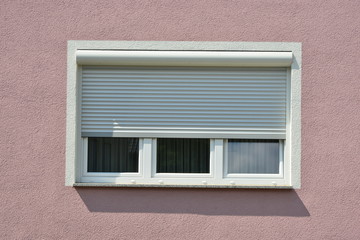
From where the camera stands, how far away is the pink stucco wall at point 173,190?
5.65 meters

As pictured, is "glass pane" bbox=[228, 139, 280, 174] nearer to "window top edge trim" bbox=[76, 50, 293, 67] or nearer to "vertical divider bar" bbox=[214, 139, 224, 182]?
"vertical divider bar" bbox=[214, 139, 224, 182]

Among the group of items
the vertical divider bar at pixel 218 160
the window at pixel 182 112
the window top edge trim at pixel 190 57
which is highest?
the window top edge trim at pixel 190 57

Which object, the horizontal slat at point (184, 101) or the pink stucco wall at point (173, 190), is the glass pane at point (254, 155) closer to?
the horizontal slat at point (184, 101)

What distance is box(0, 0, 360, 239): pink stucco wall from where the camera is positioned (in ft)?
18.5

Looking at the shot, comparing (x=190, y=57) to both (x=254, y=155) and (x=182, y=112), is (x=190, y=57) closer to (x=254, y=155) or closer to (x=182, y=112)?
(x=182, y=112)

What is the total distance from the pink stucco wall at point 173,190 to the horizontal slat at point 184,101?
0.35 metres

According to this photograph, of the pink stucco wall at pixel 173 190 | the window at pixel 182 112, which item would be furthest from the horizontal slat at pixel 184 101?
the pink stucco wall at pixel 173 190

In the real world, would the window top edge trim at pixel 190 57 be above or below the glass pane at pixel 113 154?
above

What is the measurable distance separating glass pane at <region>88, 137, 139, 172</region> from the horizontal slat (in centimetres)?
14

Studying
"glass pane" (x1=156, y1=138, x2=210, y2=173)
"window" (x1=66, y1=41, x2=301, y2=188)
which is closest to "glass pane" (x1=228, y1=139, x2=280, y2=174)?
"window" (x1=66, y1=41, x2=301, y2=188)

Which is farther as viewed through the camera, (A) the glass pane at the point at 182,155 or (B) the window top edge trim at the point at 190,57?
(A) the glass pane at the point at 182,155

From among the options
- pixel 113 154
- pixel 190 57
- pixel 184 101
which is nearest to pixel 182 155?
pixel 184 101

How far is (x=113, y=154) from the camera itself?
589 centimetres

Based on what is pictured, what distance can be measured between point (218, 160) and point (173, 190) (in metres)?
0.66
